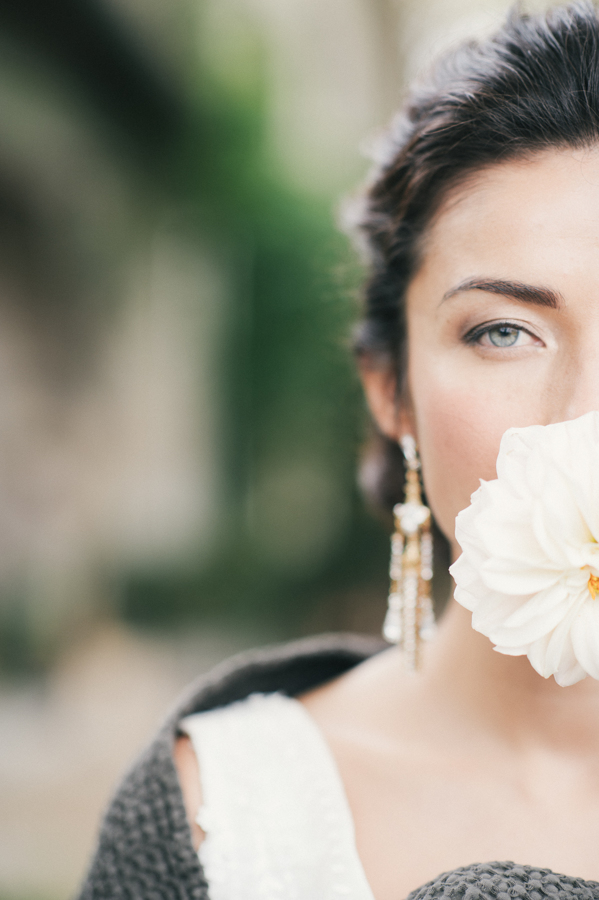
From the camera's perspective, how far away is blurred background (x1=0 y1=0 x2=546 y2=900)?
3498 millimetres

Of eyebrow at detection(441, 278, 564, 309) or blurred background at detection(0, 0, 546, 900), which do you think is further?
blurred background at detection(0, 0, 546, 900)

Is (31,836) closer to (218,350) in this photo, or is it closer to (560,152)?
(218,350)

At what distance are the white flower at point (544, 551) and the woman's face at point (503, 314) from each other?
25cm

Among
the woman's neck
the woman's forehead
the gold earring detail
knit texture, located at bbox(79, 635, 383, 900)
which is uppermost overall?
the woman's forehead

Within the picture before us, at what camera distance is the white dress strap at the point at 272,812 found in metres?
0.93

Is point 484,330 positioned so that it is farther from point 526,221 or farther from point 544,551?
point 544,551

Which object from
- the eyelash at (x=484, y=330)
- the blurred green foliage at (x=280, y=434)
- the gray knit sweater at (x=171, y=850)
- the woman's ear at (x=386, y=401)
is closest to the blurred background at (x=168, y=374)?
the blurred green foliage at (x=280, y=434)

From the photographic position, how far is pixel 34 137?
3.28m

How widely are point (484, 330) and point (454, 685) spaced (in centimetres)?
54

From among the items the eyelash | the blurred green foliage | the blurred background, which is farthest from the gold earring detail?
the blurred green foliage

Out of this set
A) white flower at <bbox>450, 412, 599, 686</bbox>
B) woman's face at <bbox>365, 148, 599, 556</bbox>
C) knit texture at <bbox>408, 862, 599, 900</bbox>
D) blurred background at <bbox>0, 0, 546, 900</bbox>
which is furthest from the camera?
blurred background at <bbox>0, 0, 546, 900</bbox>

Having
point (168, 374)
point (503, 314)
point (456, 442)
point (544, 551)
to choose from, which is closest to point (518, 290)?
point (503, 314)

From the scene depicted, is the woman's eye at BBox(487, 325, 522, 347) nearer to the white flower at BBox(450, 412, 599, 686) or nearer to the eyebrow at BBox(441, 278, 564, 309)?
the eyebrow at BBox(441, 278, 564, 309)

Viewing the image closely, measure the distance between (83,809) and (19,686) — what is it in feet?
2.71
